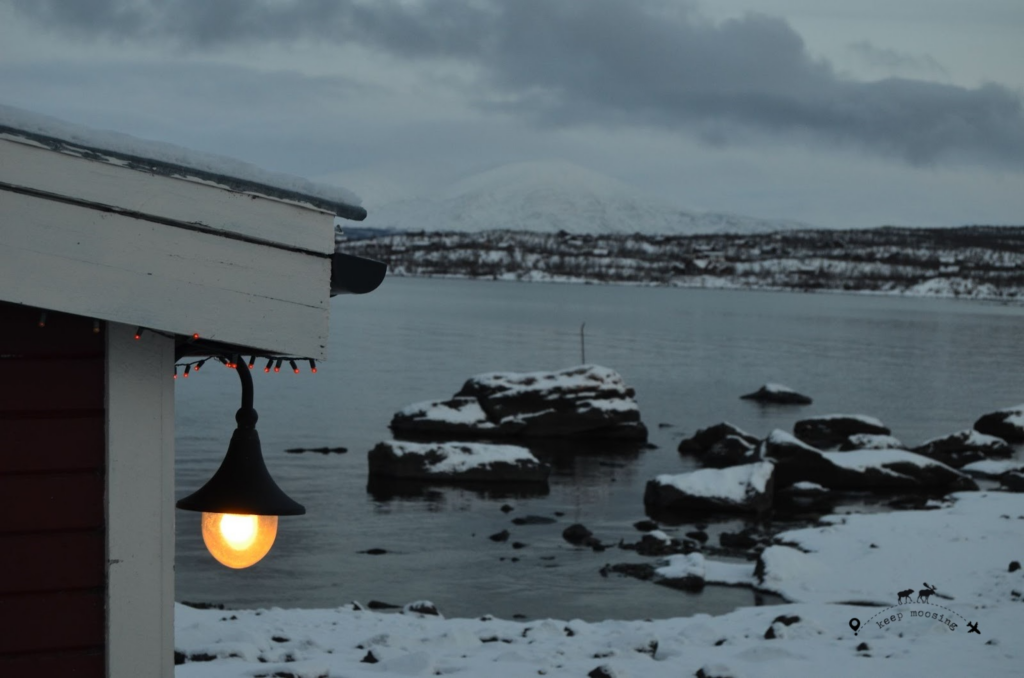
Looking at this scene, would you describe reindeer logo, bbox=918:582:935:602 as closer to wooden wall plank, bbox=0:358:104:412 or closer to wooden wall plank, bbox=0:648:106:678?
wooden wall plank, bbox=0:648:106:678

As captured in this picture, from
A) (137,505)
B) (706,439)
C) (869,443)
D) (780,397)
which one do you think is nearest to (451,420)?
(706,439)

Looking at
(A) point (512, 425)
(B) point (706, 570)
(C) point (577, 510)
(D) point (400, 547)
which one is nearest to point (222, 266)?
(B) point (706, 570)

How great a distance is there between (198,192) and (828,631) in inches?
429

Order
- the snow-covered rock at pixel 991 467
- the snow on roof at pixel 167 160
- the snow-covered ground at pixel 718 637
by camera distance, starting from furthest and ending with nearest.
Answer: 1. the snow-covered rock at pixel 991 467
2. the snow-covered ground at pixel 718 637
3. the snow on roof at pixel 167 160

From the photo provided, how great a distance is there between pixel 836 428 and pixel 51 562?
35.7 m

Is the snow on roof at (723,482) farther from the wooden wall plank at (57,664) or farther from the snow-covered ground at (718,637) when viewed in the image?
the wooden wall plank at (57,664)

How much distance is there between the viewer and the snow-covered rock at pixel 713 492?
81.9 ft

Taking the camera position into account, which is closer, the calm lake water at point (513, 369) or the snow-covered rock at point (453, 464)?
the calm lake water at point (513, 369)

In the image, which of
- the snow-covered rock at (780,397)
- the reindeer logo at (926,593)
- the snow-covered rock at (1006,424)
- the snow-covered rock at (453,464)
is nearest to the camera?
the reindeer logo at (926,593)

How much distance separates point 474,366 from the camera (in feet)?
201

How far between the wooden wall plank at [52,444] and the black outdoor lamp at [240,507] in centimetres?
47

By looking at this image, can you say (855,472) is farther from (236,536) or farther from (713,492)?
(236,536)

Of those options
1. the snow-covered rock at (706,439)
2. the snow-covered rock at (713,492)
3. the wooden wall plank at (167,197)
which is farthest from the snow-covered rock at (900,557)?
the wooden wall plank at (167,197)

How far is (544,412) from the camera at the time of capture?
120 ft
